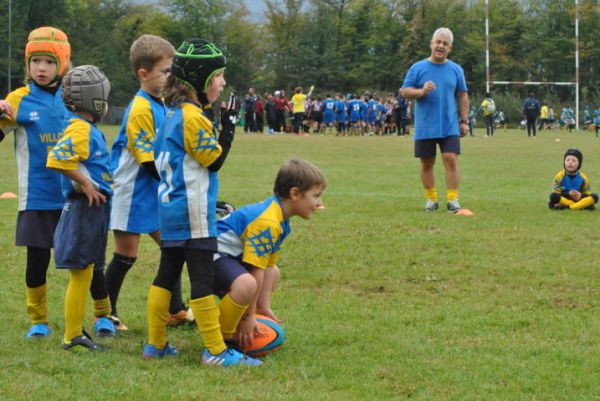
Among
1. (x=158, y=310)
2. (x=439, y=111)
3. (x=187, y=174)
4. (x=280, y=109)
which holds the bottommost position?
(x=158, y=310)

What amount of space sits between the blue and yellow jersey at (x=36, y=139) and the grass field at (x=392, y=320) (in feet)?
2.68

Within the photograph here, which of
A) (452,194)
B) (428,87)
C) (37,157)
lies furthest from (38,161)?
(452,194)

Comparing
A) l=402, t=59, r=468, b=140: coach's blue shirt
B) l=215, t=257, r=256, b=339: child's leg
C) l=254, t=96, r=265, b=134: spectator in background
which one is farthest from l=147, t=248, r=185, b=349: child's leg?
l=254, t=96, r=265, b=134: spectator in background

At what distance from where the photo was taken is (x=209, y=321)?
4.88 metres

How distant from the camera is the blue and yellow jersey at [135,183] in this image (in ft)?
18.1

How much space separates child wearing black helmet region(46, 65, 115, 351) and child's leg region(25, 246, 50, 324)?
0.41 metres

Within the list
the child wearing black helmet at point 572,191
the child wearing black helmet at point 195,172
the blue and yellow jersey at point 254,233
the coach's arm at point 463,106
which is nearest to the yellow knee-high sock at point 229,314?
the child wearing black helmet at point 195,172

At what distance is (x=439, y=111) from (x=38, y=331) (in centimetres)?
690

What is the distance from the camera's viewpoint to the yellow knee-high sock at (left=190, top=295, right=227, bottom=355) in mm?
4852

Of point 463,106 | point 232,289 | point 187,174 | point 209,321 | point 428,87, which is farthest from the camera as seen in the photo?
point 463,106

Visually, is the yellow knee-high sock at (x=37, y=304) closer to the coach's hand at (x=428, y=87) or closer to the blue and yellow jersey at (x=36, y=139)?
the blue and yellow jersey at (x=36, y=139)

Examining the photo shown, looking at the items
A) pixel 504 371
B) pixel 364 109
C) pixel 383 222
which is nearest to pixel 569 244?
pixel 383 222

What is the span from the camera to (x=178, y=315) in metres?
5.88

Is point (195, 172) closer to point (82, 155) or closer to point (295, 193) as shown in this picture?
point (295, 193)
